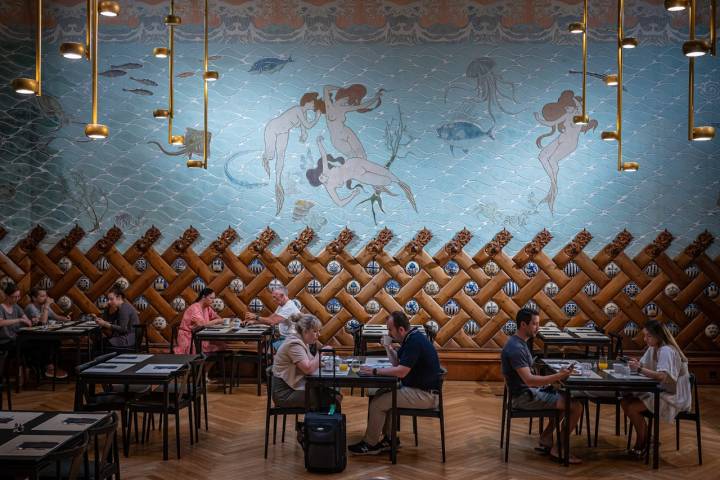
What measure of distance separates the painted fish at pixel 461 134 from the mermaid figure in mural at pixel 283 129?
1.30 meters

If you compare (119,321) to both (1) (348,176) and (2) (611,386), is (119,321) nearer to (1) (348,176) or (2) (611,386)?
(1) (348,176)

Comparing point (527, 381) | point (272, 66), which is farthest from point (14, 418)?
point (272, 66)

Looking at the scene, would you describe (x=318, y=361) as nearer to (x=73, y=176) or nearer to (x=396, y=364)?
(x=396, y=364)

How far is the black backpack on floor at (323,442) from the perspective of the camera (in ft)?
16.6

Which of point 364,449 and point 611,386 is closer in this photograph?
point 611,386

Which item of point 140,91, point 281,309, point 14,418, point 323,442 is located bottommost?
point 323,442

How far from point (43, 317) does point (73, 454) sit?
491cm

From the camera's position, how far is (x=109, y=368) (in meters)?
5.37

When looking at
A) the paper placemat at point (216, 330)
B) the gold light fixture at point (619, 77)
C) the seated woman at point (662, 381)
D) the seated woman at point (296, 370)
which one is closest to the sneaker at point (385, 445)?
the seated woman at point (296, 370)

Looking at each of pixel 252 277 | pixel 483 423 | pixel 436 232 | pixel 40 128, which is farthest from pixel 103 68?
pixel 483 423

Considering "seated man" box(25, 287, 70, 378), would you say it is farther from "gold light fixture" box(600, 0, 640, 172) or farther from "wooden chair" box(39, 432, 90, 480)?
"gold light fixture" box(600, 0, 640, 172)

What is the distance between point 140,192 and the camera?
848 centimetres

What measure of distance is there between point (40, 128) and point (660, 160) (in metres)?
6.46

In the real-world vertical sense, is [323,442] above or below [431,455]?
above
